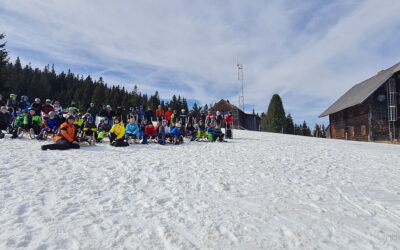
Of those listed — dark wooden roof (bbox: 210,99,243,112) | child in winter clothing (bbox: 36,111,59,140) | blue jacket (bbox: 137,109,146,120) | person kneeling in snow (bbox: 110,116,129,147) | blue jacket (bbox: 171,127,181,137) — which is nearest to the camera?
person kneeling in snow (bbox: 110,116,129,147)

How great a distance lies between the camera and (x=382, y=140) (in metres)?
34.8

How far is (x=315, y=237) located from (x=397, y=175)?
286 inches

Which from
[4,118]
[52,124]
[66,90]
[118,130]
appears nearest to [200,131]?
[118,130]

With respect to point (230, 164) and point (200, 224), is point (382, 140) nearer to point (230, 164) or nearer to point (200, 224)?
point (230, 164)

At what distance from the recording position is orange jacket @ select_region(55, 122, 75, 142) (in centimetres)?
1211

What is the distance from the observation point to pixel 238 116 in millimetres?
50344

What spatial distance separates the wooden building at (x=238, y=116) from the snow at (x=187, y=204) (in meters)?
41.1

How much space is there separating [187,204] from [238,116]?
146 feet

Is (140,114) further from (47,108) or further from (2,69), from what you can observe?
(2,69)

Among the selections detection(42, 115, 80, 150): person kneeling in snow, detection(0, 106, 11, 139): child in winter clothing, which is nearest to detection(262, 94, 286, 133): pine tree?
detection(0, 106, 11, 139): child in winter clothing

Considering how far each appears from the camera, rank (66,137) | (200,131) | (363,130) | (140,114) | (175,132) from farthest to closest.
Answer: (363,130)
(140,114)
(200,131)
(175,132)
(66,137)

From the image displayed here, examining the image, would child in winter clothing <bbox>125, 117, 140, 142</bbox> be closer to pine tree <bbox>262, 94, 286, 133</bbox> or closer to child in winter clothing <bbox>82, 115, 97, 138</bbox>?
child in winter clothing <bbox>82, 115, 97, 138</bbox>

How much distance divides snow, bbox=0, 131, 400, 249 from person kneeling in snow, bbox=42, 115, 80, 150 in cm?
73

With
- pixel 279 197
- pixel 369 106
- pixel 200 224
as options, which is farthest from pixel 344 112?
pixel 200 224
